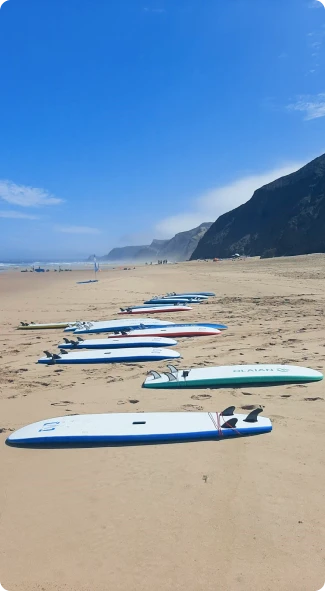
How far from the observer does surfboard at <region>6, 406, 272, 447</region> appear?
3285mm

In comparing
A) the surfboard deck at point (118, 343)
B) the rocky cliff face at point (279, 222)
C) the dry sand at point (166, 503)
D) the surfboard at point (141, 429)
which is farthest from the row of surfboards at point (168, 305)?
the rocky cliff face at point (279, 222)

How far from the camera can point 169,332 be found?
7836 mm

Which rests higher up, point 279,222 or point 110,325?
point 279,222

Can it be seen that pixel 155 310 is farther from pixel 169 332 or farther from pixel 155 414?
pixel 155 414

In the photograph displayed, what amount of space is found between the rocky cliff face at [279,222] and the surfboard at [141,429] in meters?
52.9

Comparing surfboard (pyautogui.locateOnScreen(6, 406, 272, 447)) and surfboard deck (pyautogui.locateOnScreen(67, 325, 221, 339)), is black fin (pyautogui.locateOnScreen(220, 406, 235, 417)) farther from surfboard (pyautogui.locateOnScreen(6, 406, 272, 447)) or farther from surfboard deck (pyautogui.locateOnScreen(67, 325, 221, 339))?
surfboard deck (pyautogui.locateOnScreen(67, 325, 221, 339))

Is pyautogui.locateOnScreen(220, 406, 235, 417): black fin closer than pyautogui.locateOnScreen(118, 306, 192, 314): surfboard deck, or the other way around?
pyautogui.locateOnScreen(220, 406, 235, 417): black fin

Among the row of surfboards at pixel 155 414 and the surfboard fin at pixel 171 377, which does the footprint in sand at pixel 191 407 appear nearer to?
the row of surfboards at pixel 155 414

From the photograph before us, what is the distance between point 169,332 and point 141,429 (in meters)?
4.47

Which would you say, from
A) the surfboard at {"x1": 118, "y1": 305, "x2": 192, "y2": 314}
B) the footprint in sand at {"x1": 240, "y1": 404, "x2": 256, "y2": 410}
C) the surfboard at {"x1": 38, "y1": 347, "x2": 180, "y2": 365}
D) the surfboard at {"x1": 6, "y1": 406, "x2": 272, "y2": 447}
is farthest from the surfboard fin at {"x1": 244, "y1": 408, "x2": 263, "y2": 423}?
the surfboard at {"x1": 118, "y1": 305, "x2": 192, "y2": 314}

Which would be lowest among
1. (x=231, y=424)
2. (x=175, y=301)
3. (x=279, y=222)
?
(x=231, y=424)

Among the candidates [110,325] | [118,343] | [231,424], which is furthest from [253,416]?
[110,325]

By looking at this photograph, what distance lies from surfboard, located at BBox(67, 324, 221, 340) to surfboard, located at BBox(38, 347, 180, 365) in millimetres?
1241

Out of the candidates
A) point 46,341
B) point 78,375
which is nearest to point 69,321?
point 46,341
